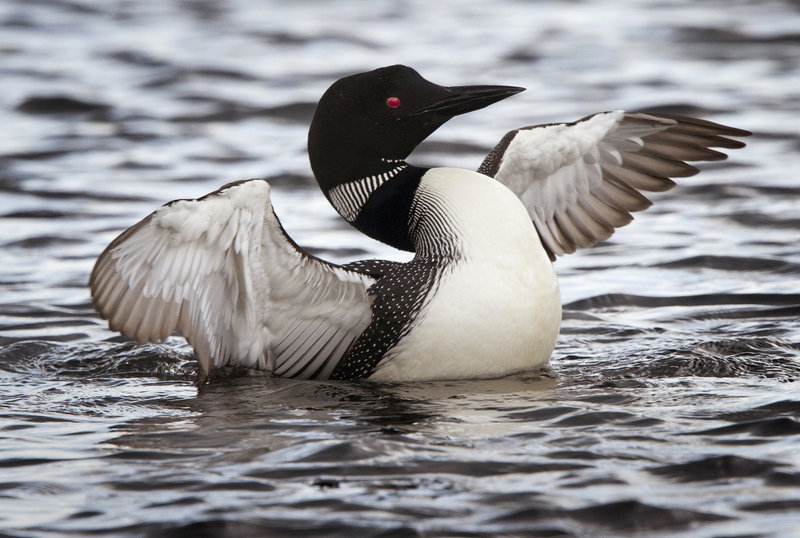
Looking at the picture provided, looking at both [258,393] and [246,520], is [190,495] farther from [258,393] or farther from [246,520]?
[258,393]

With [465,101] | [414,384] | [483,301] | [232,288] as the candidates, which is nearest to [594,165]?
[465,101]

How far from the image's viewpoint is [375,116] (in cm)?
510

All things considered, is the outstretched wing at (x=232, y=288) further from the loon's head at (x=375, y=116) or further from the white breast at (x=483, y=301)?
the loon's head at (x=375, y=116)

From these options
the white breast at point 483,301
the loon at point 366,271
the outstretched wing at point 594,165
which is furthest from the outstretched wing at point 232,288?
the outstretched wing at point 594,165

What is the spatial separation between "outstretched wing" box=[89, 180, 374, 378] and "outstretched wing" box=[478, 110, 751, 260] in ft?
3.27

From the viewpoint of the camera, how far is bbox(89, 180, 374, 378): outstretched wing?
180 inches

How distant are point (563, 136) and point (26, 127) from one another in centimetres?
634

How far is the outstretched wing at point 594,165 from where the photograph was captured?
5.41 meters

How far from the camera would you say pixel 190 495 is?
12.3 feet

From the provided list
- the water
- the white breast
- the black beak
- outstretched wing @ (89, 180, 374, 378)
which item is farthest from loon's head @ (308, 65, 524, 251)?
the water

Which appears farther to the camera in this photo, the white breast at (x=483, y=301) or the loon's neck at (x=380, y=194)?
the loon's neck at (x=380, y=194)

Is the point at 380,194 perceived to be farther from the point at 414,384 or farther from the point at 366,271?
the point at 414,384

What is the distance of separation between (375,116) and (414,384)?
105cm

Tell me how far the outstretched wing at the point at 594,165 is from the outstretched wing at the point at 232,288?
1.00m
